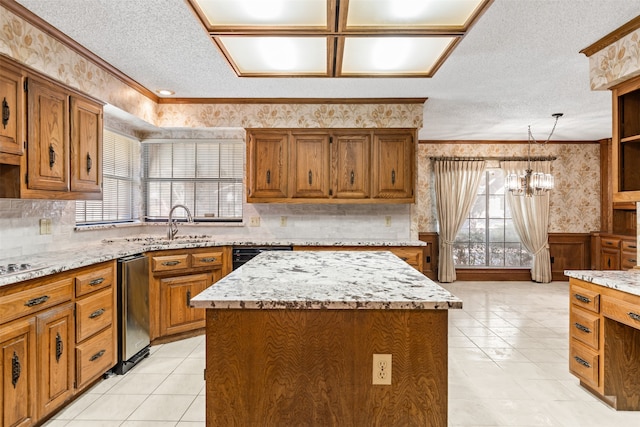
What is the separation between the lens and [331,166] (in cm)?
416

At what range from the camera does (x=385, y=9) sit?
2094mm

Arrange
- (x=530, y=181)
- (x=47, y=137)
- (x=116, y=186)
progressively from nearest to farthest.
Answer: (x=47, y=137) → (x=116, y=186) → (x=530, y=181)

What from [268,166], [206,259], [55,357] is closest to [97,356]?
[55,357]

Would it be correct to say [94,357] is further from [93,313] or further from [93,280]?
[93,280]

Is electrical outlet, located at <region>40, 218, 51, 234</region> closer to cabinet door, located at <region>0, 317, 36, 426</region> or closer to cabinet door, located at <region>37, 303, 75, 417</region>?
cabinet door, located at <region>37, 303, 75, 417</region>

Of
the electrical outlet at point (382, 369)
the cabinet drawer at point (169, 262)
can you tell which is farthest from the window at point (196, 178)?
the electrical outlet at point (382, 369)

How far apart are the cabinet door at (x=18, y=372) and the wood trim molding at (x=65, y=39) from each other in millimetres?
1846

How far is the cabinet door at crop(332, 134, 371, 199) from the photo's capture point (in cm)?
415

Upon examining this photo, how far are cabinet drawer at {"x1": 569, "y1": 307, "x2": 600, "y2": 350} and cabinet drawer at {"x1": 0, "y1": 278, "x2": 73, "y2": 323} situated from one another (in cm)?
333

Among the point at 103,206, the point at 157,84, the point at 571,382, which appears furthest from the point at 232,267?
the point at 571,382

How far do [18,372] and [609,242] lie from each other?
7.38 meters

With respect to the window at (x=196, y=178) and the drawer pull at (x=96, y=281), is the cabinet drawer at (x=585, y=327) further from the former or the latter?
the window at (x=196, y=178)

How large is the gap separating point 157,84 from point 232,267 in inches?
77.8

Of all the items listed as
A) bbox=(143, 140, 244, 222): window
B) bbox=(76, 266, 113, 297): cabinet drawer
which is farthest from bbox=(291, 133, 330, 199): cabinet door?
bbox=(76, 266, 113, 297): cabinet drawer
